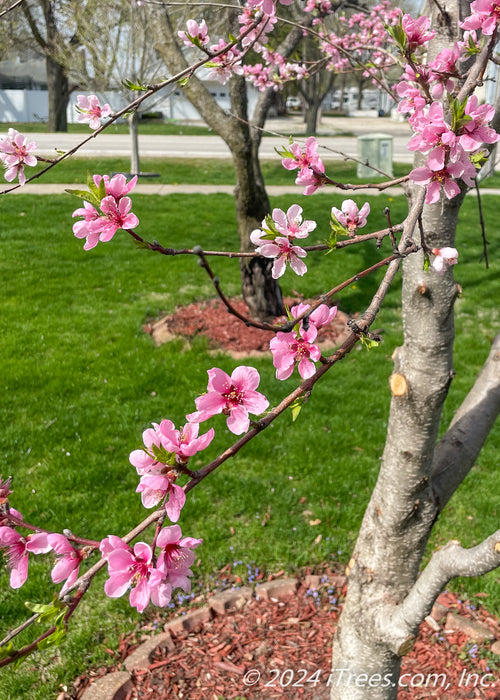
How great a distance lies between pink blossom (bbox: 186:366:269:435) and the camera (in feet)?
3.50

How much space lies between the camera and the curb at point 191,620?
2.58 meters

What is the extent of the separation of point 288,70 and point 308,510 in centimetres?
377

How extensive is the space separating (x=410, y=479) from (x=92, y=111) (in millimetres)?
1659

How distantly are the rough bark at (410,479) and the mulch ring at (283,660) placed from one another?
0.42 m

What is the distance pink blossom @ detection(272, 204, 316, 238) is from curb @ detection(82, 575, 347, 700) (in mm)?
2233

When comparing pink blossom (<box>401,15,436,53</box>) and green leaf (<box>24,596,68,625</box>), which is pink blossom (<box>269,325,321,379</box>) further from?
pink blossom (<box>401,15,436,53</box>)

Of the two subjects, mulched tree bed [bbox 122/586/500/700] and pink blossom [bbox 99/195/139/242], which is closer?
pink blossom [bbox 99/195/139/242]

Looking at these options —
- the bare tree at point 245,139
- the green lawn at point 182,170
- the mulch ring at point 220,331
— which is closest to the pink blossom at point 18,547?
the mulch ring at point 220,331

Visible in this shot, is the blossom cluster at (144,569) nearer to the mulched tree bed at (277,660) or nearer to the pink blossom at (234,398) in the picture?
the pink blossom at (234,398)

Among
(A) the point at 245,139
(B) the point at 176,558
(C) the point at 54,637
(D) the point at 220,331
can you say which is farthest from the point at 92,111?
(D) the point at 220,331

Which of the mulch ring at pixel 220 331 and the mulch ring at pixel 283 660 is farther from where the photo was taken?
the mulch ring at pixel 220 331

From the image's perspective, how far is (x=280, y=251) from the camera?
1251 millimetres

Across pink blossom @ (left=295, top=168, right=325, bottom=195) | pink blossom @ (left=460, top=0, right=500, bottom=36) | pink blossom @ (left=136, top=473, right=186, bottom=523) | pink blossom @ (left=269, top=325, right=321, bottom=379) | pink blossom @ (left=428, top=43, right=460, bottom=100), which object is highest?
pink blossom @ (left=460, top=0, right=500, bottom=36)

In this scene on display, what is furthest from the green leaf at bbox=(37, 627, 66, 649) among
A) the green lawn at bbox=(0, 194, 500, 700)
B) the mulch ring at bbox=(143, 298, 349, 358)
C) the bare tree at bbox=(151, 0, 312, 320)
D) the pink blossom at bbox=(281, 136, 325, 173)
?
the bare tree at bbox=(151, 0, 312, 320)
